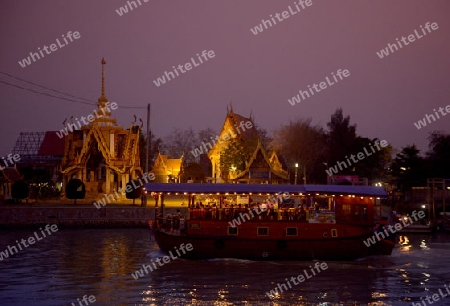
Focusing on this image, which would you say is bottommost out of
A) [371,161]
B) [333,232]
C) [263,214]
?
[333,232]

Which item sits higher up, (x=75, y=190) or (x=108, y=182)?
(x=108, y=182)

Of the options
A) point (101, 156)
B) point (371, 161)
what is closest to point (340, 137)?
point (371, 161)

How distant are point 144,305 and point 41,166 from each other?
233ft

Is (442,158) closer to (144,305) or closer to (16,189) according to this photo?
(16,189)

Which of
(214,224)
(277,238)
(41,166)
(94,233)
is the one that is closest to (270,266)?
(277,238)

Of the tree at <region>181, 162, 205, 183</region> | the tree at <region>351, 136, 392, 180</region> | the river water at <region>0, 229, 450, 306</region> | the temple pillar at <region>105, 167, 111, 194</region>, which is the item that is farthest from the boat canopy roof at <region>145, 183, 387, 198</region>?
the tree at <region>351, 136, 392, 180</region>

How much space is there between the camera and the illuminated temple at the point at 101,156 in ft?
196

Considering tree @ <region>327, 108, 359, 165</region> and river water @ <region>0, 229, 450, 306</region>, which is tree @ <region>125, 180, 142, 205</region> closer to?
river water @ <region>0, 229, 450, 306</region>

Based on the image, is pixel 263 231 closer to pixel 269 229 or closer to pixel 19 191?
pixel 269 229

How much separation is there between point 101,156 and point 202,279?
4091 centimetres

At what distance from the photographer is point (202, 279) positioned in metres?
24.1

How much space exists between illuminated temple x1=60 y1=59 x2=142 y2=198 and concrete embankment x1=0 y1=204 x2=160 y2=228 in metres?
12.3

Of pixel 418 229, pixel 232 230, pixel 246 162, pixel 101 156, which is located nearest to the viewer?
pixel 232 230

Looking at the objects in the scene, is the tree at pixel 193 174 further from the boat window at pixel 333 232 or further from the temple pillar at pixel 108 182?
the boat window at pixel 333 232
